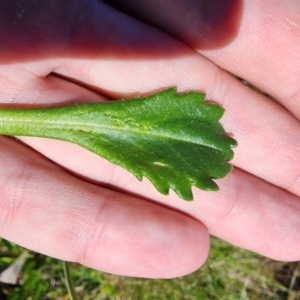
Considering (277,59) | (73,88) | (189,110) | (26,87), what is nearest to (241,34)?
(277,59)

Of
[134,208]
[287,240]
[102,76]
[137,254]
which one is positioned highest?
[102,76]

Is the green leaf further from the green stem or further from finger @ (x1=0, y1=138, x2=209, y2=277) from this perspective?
the green stem

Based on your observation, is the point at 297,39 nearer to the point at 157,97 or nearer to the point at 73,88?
the point at 157,97

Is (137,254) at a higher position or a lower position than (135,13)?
lower

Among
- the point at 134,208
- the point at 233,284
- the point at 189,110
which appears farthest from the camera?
the point at 233,284

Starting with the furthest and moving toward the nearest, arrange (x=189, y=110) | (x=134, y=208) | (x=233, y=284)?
(x=233, y=284), (x=134, y=208), (x=189, y=110)

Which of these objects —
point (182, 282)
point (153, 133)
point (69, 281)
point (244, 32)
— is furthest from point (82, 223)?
point (244, 32)

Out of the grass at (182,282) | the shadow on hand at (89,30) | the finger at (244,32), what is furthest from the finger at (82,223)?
the finger at (244,32)

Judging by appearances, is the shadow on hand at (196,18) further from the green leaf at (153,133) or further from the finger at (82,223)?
the finger at (82,223)
